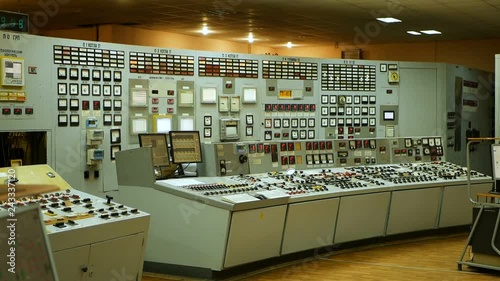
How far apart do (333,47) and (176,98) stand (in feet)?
28.2

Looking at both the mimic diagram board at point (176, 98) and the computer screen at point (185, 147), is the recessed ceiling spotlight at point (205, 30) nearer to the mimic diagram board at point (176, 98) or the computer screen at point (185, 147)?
the mimic diagram board at point (176, 98)

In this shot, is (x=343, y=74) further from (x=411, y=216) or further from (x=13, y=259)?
(x=13, y=259)

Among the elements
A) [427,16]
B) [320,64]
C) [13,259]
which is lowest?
[13,259]

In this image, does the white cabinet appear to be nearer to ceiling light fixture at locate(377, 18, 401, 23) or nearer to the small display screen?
the small display screen

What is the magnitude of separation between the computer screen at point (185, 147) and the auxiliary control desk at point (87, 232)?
1.68 metres

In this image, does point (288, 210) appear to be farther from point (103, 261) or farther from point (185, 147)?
point (103, 261)

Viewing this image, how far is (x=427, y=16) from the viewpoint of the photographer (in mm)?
10172

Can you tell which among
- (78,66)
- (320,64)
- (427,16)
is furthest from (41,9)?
(427,16)

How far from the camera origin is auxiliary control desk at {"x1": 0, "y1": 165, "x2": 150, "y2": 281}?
12.4 feet

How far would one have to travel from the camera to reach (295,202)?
6.13 metres

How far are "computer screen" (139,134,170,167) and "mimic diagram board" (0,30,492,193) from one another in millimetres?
1131

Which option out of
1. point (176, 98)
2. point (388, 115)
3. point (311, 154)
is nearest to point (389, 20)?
point (388, 115)

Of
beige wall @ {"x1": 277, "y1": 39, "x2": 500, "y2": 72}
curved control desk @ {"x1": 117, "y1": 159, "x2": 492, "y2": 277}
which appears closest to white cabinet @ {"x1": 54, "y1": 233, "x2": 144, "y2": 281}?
curved control desk @ {"x1": 117, "y1": 159, "x2": 492, "y2": 277}

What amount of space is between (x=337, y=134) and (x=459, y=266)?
3584 mm
